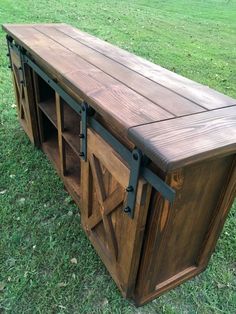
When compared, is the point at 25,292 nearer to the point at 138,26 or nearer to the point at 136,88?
the point at 136,88

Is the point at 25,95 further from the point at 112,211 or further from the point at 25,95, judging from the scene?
the point at 112,211

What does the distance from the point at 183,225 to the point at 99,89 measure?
2.63 feet

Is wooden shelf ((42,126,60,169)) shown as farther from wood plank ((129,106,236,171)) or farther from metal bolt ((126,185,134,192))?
wood plank ((129,106,236,171))

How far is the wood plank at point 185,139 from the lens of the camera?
1.06 m

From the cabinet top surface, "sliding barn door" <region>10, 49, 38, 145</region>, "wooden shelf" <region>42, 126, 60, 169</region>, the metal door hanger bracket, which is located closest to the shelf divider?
"wooden shelf" <region>42, 126, 60, 169</region>

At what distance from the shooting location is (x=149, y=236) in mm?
1502

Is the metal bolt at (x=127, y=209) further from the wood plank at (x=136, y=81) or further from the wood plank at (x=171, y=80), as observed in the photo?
the wood plank at (x=171, y=80)

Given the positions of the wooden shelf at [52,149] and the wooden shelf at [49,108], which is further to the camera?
the wooden shelf at [52,149]

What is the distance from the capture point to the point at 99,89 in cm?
156

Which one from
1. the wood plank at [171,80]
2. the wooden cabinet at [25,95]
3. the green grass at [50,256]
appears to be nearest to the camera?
the wood plank at [171,80]

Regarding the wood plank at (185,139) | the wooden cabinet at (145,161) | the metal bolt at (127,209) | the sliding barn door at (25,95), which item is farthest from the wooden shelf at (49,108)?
the wood plank at (185,139)

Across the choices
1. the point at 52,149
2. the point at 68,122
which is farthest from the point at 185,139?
the point at 52,149

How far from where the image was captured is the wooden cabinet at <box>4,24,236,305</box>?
1.21 meters

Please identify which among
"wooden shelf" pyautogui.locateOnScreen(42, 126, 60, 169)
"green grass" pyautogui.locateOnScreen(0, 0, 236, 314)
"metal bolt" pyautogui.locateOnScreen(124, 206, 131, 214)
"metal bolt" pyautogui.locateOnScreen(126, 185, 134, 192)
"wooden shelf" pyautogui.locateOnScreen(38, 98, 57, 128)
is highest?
"metal bolt" pyautogui.locateOnScreen(126, 185, 134, 192)
